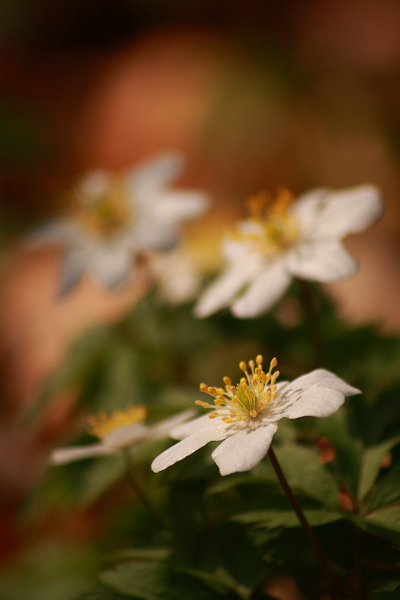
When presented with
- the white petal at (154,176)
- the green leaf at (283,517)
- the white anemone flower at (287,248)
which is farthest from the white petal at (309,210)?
the green leaf at (283,517)

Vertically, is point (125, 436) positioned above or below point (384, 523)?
above

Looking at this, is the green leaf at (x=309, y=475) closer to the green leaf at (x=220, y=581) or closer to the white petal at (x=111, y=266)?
the green leaf at (x=220, y=581)

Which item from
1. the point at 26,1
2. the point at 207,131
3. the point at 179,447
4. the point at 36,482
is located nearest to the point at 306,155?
the point at 207,131

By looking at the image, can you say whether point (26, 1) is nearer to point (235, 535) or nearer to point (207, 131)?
point (207, 131)

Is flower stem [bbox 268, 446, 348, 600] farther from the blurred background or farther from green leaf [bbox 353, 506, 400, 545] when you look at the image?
the blurred background

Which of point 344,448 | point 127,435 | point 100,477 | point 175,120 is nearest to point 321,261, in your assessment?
point 344,448

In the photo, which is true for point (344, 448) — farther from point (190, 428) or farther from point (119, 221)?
point (119, 221)

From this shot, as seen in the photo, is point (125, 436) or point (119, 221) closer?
point (125, 436)
